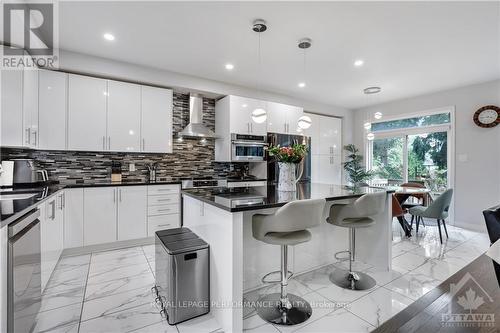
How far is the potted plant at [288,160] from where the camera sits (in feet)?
7.41

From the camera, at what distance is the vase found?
232cm

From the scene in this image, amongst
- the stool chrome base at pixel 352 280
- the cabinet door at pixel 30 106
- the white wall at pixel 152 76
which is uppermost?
the white wall at pixel 152 76

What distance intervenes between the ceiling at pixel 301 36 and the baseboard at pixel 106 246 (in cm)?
256

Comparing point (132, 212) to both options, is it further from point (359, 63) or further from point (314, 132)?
point (314, 132)

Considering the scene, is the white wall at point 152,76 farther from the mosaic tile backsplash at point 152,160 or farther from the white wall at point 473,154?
the white wall at point 473,154

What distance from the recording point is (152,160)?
156 inches

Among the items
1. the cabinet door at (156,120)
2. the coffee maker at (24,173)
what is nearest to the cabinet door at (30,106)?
the coffee maker at (24,173)

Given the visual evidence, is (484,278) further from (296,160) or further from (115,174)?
(115,174)

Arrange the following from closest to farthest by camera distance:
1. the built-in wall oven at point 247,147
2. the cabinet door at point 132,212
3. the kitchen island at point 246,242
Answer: the kitchen island at point 246,242 < the cabinet door at point 132,212 < the built-in wall oven at point 247,147

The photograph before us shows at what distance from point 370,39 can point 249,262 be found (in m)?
2.83

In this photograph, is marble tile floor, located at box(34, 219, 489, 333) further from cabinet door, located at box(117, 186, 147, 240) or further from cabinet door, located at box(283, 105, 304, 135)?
cabinet door, located at box(283, 105, 304, 135)

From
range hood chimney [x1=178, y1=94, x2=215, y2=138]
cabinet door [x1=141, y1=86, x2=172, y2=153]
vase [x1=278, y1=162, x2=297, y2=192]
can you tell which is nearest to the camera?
vase [x1=278, y1=162, x2=297, y2=192]

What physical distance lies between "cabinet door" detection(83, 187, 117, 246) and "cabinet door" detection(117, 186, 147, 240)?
0.28 ft

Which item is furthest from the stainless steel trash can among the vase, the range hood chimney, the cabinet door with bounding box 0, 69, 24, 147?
the range hood chimney
